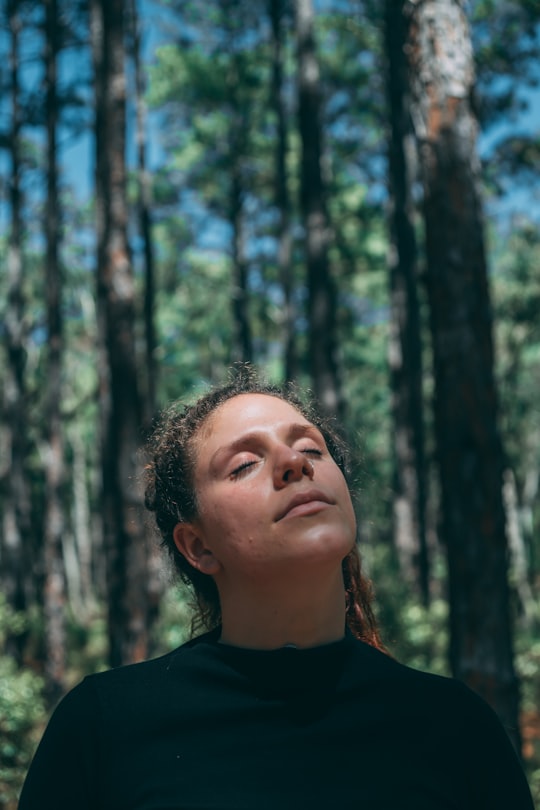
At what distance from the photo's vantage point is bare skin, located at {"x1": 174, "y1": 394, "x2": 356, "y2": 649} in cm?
190

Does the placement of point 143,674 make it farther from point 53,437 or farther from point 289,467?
point 53,437

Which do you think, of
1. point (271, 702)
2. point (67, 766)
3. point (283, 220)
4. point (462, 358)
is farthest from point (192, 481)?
point (283, 220)

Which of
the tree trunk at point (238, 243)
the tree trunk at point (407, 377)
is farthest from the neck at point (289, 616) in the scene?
the tree trunk at point (238, 243)

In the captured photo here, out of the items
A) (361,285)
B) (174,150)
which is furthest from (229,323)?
(174,150)

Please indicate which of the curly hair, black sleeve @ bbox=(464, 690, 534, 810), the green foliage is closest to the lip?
the curly hair

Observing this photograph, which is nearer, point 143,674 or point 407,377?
point 143,674

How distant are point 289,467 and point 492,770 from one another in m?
0.69

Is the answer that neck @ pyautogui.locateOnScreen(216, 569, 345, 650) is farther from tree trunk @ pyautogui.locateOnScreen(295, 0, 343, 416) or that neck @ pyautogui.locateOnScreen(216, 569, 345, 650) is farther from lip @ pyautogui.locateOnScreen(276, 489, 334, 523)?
tree trunk @ pyautogui.locateOnScreen(295, 0, 343, 416)

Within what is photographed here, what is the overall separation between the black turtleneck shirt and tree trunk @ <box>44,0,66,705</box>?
1191 centimetres

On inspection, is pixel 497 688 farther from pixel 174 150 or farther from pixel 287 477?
pixel 174 150

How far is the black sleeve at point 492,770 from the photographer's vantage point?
1.83 metres

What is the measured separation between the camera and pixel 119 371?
9195 mm

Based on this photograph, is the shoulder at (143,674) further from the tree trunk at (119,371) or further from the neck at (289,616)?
the tree trunk at (119,371)

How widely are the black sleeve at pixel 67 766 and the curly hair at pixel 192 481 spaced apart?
0.44 metres
